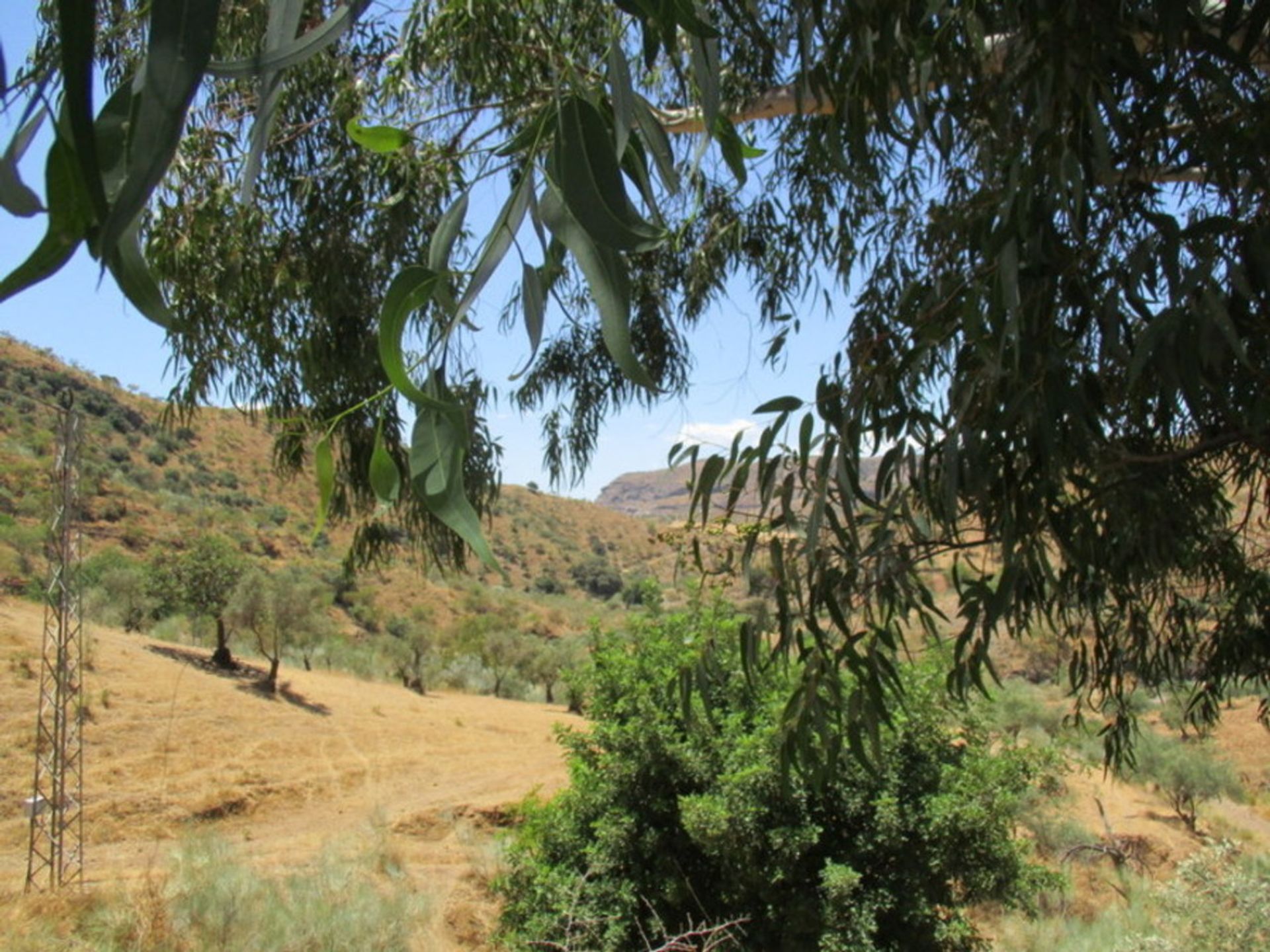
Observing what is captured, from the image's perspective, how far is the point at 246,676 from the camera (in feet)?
55.6

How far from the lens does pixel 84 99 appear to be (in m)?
0.39

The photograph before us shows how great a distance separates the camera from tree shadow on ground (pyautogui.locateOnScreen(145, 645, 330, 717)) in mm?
15945

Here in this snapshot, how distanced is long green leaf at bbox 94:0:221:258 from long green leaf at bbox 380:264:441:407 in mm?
212

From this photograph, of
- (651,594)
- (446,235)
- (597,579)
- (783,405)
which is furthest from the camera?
(597,579)

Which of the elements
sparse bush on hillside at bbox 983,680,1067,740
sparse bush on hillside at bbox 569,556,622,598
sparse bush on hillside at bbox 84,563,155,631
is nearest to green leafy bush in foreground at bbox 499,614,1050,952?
sparse bush on hillside at bbox 983,680,1067,740

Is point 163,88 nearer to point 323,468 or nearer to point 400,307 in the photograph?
point 400,307

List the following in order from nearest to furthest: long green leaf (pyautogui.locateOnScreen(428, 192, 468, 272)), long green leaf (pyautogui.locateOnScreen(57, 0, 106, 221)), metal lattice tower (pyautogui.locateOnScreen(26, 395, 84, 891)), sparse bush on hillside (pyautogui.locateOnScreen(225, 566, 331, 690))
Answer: long green leaf (pyautogui.locateOnScreen(57, 0, 106, 221)), long green leaf (pyautogui.locateOnScreen(428, 192, 468, 272)), metal lattice tower (pyautogui.locateOnScreen(26, 395, 84, 891)), sparse bush on hillside (pyautogui.locateOnScreen(225, 566, 331, 690))

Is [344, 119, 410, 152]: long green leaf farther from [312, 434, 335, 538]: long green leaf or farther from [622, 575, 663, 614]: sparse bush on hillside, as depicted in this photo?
[622, 575, 663, 614]: sparse bush on hillside

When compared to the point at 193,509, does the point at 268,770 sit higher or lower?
lower

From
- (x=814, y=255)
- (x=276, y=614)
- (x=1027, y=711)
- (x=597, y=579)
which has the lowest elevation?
(x=1027, y=711)

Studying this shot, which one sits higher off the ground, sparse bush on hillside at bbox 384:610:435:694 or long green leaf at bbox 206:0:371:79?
long green leaf at bbox 206:0:371:79

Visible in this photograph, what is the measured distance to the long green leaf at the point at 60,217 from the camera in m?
0.50

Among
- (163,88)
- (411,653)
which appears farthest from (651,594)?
(411,653)

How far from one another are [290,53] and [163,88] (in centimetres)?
16
